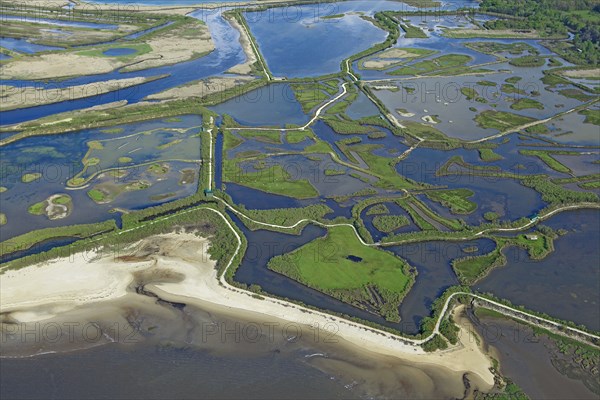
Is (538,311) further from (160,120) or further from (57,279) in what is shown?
(160,120)

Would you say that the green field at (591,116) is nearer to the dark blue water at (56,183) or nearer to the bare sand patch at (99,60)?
the dark blue water at (56,183)

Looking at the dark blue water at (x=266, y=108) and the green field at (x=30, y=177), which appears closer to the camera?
the green field at (x=30, y=177)

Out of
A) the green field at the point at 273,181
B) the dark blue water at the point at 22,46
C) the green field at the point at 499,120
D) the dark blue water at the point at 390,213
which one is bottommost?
the dark blue water at the point at 390,213

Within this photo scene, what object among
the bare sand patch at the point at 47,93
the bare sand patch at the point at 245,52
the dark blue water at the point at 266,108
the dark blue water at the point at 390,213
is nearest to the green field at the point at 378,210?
the dark blue water at the point at 390,213

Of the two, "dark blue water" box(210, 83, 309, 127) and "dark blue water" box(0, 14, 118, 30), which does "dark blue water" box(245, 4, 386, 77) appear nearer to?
"dark blue water" box(210, 83, 309, 127)

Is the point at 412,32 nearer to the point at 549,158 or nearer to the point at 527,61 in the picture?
the point at 527,61

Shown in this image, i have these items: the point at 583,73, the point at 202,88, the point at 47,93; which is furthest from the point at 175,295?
the point at 583,73
